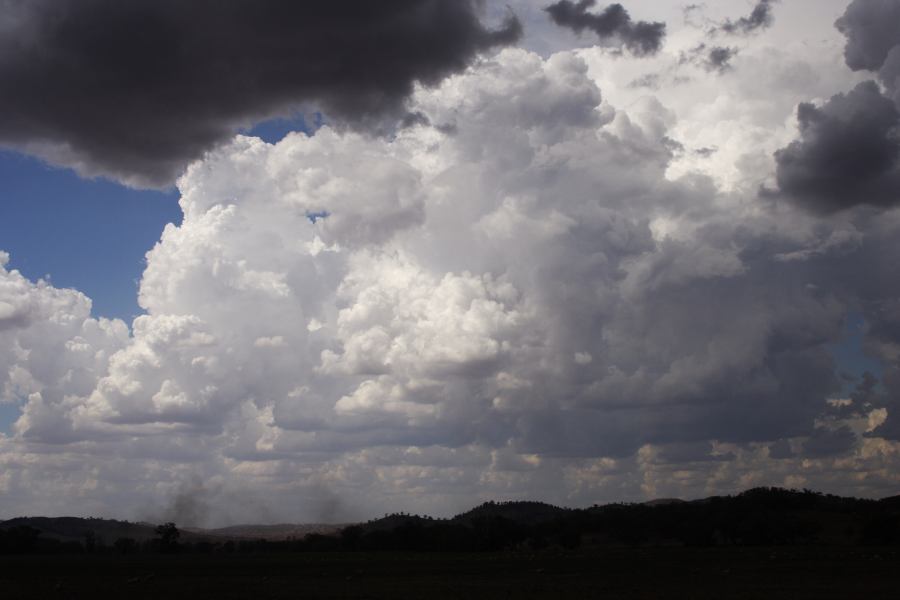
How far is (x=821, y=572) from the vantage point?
8088 centimetres

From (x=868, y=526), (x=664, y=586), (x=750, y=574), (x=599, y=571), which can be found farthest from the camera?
(x=868, y=526)

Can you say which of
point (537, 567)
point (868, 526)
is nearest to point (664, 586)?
point (537, 567)

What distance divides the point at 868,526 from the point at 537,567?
81875 millimetres

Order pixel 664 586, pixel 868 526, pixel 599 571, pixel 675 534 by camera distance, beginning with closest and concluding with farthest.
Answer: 1. pixel 664 586
2. pixel 599 571
3. pixel 868 526
4. pixel 675 534

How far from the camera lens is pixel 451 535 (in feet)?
613

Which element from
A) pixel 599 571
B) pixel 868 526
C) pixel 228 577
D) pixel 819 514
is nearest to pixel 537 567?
pixel 599 571

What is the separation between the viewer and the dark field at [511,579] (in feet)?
211

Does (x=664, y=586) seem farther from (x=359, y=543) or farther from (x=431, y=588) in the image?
(x=359, y=543)

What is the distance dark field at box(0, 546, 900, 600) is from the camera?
211 ft

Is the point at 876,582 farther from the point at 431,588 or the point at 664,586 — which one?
the point at 431,588

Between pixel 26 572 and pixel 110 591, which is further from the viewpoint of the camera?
pixel 26 572

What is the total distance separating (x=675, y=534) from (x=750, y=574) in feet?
365

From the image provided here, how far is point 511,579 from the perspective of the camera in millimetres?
79500

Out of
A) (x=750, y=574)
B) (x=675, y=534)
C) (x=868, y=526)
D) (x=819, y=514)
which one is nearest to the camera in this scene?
(x=750, y=574)
